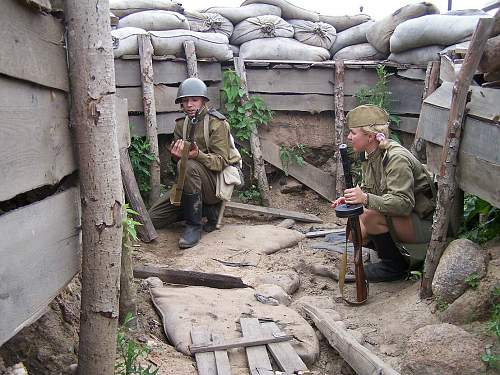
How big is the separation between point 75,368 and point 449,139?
2.62 m

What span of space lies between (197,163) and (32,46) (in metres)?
4.46

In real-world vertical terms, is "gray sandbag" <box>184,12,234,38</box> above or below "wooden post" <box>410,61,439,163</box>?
above

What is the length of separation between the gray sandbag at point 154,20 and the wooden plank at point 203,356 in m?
4.81

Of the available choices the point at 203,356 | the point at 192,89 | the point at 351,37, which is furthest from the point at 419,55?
the point at 203,356

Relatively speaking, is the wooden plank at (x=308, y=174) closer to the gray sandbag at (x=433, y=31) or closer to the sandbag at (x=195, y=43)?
the sandbag at (x=195, y=43)

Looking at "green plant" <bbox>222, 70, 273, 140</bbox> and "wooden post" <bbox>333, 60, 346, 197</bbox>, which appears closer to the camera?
"green plant" <bbox>222, 70, 273, 140</bbox>

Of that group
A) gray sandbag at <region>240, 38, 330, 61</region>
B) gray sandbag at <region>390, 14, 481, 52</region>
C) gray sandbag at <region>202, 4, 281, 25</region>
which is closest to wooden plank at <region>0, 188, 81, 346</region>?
gray sandbag at <region>390, 14, 481, 52</region>

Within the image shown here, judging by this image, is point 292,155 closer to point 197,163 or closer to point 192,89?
point 197,163

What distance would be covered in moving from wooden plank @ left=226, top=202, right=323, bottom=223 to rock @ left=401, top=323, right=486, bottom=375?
408cm

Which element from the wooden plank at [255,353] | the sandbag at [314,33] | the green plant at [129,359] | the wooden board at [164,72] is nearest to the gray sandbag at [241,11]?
the sandbag at [314,33]

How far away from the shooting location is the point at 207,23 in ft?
26.7

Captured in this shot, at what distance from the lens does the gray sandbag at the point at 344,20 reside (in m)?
9.02

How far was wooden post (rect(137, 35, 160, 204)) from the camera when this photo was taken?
6.79 metres

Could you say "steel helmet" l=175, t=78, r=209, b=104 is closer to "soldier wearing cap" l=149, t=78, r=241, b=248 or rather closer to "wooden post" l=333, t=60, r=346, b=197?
"soldier wearing cap" l=149, t=78, r=241, b=248
